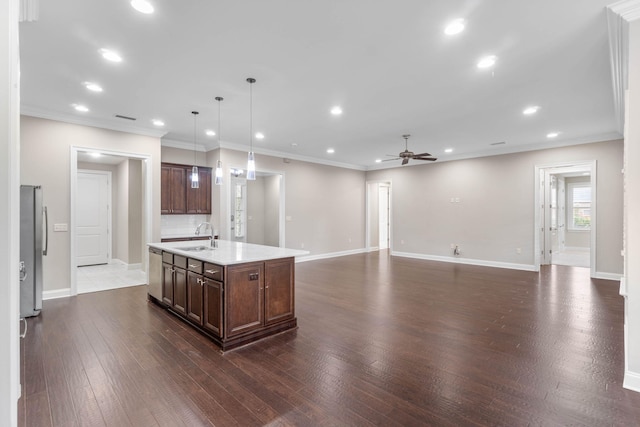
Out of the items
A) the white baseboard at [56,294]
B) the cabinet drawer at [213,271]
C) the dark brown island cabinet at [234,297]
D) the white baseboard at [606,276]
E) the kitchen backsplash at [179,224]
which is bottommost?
the white baseboard at [56,294]

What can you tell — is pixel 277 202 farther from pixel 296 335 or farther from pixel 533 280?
pixel 533 280

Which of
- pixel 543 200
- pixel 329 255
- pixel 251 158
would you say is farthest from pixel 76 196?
pixel 543 200

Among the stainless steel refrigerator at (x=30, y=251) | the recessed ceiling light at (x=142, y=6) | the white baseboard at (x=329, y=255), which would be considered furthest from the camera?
the white baseboard at (x=329, y=255)

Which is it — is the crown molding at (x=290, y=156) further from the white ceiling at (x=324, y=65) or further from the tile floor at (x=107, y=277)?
the tile floor at (x=107, y=277)

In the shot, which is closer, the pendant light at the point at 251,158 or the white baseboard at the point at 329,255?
the pendant light at the point at 251,158

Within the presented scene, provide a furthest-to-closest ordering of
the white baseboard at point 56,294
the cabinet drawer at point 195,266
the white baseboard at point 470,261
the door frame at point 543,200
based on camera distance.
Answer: the white baseboard at point 470,261
the door frame at point 543,200
the white baseboard at point 56,294
the cabinet drawer at point 195,266

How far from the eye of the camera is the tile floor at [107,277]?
5500 mm

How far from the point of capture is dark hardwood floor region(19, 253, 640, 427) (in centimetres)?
205

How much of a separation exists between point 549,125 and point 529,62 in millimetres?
2965

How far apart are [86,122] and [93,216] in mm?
3508

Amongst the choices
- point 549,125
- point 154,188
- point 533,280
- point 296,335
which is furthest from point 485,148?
point 154,188

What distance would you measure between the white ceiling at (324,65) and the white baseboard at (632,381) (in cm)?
274

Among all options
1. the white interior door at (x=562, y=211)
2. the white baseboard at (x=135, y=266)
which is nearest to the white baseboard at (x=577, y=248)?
the white interior door at (x=562, y=211)

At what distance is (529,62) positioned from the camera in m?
3.17
